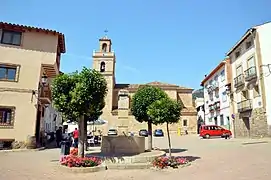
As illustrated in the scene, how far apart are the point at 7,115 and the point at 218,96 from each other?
30443 mm

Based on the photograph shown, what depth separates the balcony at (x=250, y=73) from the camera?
24.7 metres

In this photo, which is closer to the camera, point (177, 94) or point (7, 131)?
point (7, 131)

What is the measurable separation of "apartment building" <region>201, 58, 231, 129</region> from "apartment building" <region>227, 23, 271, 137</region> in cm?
333

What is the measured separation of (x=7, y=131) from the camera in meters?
16.1

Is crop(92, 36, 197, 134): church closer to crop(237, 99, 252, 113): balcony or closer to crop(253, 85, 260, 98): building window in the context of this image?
crop(237, 99, 252, 113): balcony

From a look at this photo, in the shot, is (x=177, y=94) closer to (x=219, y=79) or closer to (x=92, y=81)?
(x=219, y=79)

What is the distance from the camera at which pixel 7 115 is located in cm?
1638

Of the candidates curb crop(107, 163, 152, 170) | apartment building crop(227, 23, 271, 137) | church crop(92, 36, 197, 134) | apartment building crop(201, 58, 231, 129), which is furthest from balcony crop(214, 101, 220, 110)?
curb crop(107, 163, 152, 170)

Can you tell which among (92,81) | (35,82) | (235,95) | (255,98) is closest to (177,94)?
(235,95)

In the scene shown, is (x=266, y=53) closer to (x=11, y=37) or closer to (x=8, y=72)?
(x=11, y=37)

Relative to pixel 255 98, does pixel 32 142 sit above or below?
below

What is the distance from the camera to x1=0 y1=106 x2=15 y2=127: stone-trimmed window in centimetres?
1614

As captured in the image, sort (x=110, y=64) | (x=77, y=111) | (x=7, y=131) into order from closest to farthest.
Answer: (x=77, y=111), (x=7, y=131), (x=110, y=64)

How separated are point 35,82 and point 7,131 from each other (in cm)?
380
